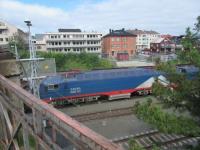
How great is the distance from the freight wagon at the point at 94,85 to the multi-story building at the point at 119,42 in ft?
168

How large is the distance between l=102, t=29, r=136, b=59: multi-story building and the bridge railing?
7386cm

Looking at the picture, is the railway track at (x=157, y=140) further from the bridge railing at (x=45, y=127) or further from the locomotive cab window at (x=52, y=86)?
the bridge railing at (x=45, y=127)

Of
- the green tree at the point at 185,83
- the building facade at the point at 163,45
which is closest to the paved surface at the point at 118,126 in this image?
the green tree at the point at 185,83

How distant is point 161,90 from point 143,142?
18.5 feet

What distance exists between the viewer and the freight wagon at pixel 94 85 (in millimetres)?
22859

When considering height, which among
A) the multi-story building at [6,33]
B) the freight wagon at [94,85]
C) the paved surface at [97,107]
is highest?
the multi-story building at [6,33]

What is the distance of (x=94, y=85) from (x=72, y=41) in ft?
158

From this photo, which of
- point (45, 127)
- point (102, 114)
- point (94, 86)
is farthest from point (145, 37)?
point (45, 127)

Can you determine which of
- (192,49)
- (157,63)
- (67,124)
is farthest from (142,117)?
(67,124)

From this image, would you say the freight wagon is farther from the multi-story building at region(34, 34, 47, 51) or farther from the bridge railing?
the multi-story building at region(34, 34, 47, 51)

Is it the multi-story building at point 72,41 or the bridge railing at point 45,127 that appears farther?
the multi-story building at point 72,41

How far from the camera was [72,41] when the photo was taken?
70500mm

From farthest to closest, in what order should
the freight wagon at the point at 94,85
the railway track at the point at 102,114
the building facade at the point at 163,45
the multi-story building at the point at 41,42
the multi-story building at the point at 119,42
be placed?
the building facade at the point at 163,45
the multi-story building at the point at 119,42
the multi-story building at the point at 41,42
the freight wagon at the point at 94,85
the railway track at the point at 102,114

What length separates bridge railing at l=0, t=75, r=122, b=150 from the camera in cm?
157
